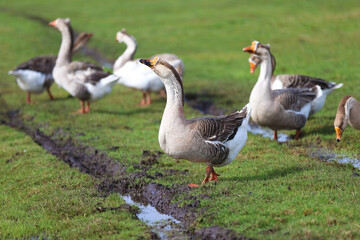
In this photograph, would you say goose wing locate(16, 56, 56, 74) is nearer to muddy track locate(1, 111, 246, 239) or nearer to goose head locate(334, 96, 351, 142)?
muddy track locate(1, 111, 246, 239)

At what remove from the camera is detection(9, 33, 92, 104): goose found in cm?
1642

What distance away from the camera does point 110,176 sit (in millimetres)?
9680

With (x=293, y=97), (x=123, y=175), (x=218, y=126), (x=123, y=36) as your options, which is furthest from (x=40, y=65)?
(x=218, y=126)

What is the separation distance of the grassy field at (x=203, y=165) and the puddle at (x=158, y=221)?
23 centimetres

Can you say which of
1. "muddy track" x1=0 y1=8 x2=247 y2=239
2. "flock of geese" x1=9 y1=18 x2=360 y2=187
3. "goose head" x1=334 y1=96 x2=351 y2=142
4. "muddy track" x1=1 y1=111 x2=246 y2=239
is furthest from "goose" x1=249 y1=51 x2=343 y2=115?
"muddy track" x1=1 y1=111 x2=246 y2=239

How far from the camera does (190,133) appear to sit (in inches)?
310

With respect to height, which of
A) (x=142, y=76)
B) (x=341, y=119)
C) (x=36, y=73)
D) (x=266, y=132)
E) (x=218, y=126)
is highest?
(x=218, y=126)

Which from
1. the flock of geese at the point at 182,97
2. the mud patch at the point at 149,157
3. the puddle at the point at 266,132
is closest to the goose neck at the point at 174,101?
the flock of geese at the point at 182,97

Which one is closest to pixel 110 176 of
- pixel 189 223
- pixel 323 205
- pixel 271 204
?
pixel 189 223

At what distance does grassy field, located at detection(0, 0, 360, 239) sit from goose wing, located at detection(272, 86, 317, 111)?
84 centimetres

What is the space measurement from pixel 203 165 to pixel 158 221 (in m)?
2.69

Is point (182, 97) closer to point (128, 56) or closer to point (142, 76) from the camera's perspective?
point (142, 76)

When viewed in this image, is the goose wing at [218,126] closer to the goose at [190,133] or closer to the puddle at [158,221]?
the goose at [190,133]

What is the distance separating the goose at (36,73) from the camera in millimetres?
16422
